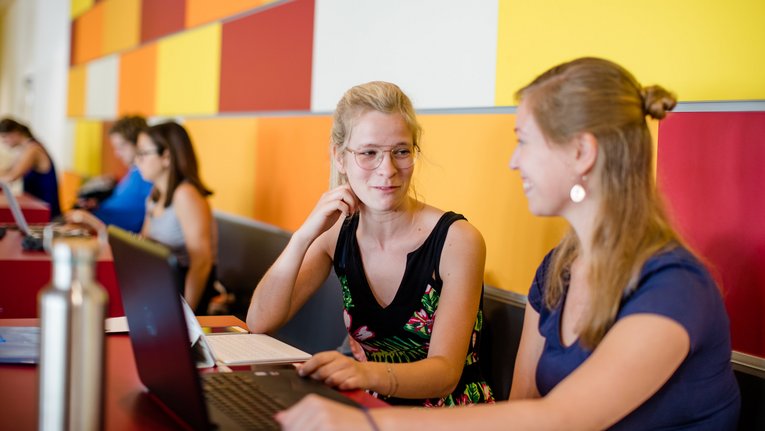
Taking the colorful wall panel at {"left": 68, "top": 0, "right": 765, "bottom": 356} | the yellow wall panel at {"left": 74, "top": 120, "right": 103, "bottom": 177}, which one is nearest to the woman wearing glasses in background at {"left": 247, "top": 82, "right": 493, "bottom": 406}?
the colorful wall panel at {"left": 68, "top": 0, "right": 765, "bottom": 356}

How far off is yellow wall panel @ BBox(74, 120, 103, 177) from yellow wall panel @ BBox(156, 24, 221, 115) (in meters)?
1.72

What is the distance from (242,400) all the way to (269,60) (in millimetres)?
2618

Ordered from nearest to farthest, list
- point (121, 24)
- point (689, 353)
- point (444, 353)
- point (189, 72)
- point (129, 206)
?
1. point (689, 353)
2. point (444, 353)
3. point (129, 206)
4. point (189, 72)
5. point (121, 24)

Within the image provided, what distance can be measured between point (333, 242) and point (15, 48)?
11147mm

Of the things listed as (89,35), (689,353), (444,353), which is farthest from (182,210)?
(89,35)

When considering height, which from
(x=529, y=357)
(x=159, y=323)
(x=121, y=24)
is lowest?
(x=529, y=357)

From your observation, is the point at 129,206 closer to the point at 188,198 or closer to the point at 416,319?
the point at 188,198

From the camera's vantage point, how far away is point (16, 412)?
1.21 m

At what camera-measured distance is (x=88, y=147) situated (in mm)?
7070

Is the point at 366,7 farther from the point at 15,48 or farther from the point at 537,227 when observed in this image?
the point at 15,48

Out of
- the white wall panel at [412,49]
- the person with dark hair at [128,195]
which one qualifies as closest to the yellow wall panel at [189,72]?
the person with dark hair at [128,195]

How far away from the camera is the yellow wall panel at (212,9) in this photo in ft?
12.7

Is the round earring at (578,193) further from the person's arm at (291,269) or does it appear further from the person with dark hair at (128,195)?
the person with dark hair at (128,195)

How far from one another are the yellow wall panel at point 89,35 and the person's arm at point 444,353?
5.65 m
